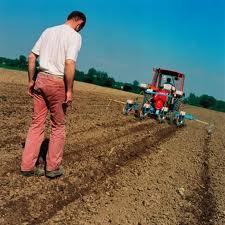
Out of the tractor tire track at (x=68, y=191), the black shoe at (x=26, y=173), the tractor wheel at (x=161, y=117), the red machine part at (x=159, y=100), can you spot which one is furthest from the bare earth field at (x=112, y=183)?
the red machine part at (x=159, y=100)

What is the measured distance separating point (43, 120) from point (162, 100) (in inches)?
397

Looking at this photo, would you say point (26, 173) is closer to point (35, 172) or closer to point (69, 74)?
point (35, 172)

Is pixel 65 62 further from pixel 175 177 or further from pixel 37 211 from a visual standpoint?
pixel 175 177

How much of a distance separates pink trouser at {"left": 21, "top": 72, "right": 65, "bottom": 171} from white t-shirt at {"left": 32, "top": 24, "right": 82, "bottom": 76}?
5.0 inches

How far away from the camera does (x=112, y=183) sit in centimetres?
623

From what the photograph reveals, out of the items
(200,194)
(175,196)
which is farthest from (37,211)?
(200,194)

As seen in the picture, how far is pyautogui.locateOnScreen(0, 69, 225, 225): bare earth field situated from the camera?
490 cm

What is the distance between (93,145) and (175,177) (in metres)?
1.86

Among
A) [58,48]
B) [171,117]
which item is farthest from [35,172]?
[171,117]

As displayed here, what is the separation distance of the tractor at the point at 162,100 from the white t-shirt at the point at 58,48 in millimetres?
9593

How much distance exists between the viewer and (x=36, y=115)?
19.2 ft

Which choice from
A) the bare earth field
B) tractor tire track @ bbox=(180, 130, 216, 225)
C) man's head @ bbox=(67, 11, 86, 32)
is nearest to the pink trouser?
the bare earth field

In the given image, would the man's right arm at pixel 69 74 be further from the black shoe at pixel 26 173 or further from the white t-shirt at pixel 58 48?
the black shoe at pixel 26 173

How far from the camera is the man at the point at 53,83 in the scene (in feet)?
18.5
